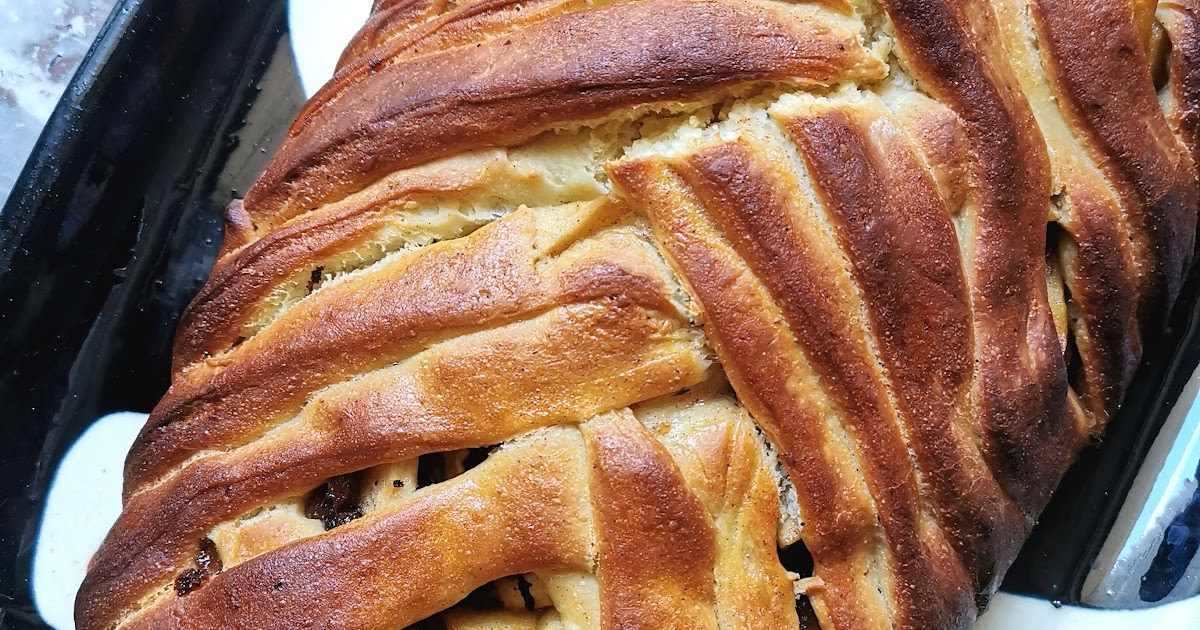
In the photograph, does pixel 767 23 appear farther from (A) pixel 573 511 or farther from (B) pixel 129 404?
(B) pixel 129 404

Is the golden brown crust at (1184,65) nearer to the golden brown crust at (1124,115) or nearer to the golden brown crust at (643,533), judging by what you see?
the golden brown crust at (1124,115)

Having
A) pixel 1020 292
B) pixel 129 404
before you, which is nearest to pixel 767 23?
pixel 1020 292

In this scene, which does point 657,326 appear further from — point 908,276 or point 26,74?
point 26,74

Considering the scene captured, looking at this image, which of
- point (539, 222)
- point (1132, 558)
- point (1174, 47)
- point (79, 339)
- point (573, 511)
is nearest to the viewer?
point (573, 511)

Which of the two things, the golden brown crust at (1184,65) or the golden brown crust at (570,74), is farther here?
the golden brown crust at (1184,65)

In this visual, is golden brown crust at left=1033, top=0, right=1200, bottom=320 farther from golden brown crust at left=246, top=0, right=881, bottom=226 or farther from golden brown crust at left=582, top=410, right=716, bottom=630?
golden brown crust at left=582, top=410, right=716, bottom=630

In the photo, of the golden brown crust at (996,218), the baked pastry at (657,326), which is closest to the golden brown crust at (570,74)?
the baked pastry at (657,326)

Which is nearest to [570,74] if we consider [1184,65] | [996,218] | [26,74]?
[996,218]
